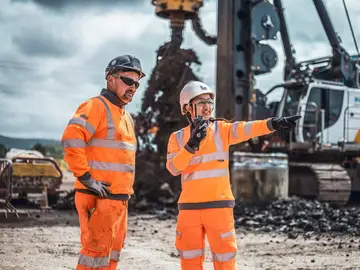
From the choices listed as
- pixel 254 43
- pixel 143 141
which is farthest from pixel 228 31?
pixel 143 141

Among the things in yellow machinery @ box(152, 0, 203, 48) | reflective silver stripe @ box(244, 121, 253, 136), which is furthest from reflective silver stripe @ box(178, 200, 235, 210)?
yellow machinery @ box(152, 0, 203, 48)

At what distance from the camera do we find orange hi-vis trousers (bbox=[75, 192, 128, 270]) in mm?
4684

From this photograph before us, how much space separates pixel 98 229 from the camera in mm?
4699

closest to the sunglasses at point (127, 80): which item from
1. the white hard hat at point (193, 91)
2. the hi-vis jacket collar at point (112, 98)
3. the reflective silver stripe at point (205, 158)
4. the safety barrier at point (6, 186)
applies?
the hi-vis jacket collar at point (112, 98)

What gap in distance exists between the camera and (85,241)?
4.71 meters

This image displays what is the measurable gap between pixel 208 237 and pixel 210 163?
0.58m

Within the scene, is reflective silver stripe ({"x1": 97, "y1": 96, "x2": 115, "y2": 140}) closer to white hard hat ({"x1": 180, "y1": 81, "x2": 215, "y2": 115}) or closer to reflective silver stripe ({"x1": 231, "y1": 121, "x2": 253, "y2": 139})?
white hard hat ({"x1": 180, "y1": 81, "x2": 215, "y2": 115})

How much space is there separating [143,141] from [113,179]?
11.2m

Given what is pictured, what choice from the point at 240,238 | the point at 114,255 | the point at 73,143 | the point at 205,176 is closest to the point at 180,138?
the point at 205,176

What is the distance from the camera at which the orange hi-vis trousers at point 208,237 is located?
15.8 ft

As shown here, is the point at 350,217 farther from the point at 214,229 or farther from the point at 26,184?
the point at 214,229

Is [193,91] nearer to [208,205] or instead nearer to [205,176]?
[205,176]

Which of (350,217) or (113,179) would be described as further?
(350,217)

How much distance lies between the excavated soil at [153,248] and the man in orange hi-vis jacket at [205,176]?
7.50 feet
